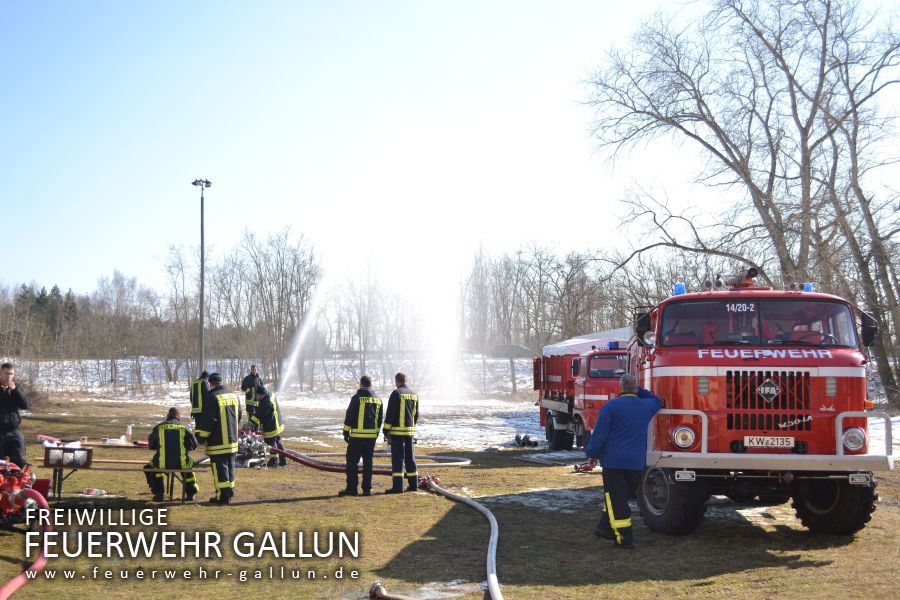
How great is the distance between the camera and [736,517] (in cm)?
1047

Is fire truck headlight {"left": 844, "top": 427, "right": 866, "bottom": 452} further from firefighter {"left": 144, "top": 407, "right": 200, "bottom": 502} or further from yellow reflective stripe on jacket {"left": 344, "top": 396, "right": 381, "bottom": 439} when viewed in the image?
firefighter {"left": 144, "top": 407, "right": 200, "bottom": 502}

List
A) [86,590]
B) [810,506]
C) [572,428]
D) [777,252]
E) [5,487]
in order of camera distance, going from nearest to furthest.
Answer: [86,590] < [5,487] < [810,506] < [572,428] < [777,252]

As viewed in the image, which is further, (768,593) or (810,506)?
(810,506)

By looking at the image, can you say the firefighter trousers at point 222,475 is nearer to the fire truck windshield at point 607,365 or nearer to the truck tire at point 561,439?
the fire truck windshield at point 607,365

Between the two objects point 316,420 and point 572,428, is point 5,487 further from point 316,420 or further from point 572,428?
point 316,420

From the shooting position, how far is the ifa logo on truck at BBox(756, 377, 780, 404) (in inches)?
334

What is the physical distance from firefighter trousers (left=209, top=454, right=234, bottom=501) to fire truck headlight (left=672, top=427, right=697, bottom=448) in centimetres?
600

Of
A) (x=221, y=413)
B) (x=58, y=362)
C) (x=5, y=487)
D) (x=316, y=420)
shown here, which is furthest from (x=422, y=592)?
(x=58, y=362)

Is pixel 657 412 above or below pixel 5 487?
above

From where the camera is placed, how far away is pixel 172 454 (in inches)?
Answer: 425

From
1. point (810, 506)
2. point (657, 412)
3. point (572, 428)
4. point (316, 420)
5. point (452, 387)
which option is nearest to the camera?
point (657, 412)

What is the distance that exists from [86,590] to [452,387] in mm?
53489

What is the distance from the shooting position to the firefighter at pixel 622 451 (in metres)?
8.36

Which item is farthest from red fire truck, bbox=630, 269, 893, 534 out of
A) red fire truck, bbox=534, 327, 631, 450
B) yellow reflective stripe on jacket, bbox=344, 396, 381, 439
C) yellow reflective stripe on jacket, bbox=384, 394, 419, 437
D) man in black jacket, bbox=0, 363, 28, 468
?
man in black jacket, bbox=0, 363, 28, 468
